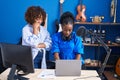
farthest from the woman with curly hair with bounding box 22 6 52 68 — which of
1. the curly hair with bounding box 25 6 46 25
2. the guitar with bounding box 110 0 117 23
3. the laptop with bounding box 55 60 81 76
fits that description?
the guitar with bounding box 110 0 117 23

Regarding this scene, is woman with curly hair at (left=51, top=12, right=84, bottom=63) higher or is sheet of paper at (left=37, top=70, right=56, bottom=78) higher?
woman with curly hair at (left=51, top=12, right=84, bottom=63)

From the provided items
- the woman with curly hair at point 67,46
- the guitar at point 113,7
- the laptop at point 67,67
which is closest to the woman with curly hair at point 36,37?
the woman with curly hair at point 67,46

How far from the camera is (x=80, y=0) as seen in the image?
162 inches

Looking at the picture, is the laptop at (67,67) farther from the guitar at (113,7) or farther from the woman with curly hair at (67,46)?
the guitar at (113,7)

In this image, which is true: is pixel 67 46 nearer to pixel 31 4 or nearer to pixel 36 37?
pixel 36 37

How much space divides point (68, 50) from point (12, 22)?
1.99 meters

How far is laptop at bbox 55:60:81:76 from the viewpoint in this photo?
6.87 feet

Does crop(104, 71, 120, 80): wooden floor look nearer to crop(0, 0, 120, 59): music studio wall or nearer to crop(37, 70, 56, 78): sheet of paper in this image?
crop(0, 0, 120, 59): music studio wall

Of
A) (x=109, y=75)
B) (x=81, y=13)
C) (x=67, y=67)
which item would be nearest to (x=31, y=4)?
(x=81, y=13)

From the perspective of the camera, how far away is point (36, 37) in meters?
3.05

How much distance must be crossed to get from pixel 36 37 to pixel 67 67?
106 cm

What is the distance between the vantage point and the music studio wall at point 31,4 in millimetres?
4164

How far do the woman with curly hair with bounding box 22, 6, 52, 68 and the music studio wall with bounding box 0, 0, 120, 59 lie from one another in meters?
1.08

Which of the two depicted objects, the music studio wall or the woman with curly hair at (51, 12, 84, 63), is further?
the music studio wall
